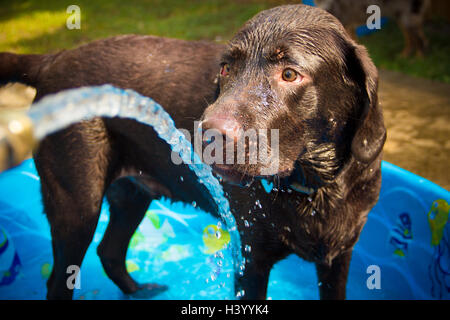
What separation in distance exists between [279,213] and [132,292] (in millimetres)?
1501

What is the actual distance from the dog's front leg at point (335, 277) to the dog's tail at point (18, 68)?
180 cm

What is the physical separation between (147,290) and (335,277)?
1.42 m

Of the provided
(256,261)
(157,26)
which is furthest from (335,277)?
(157,26)

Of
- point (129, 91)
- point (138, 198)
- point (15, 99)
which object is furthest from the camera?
point (15, 99)

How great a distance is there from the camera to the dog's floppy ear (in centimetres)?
181

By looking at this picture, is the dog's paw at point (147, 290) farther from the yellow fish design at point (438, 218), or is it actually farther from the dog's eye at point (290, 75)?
the dog's eye at point (290, 75)

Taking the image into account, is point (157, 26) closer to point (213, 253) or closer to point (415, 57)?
point (415, 57)

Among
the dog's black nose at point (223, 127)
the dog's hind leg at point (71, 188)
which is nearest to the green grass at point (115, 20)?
the dog's hind leg at point (71, 188)

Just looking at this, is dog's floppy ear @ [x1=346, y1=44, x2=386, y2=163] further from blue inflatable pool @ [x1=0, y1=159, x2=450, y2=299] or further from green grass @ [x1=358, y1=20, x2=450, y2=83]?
green grass @ [x1=358, y1=20, x2=450, y2=83]

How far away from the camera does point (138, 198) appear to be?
2818mm

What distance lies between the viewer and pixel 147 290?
123 inches

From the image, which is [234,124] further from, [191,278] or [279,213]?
[191,278]

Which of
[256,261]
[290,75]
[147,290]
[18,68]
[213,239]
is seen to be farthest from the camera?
[213,239]
